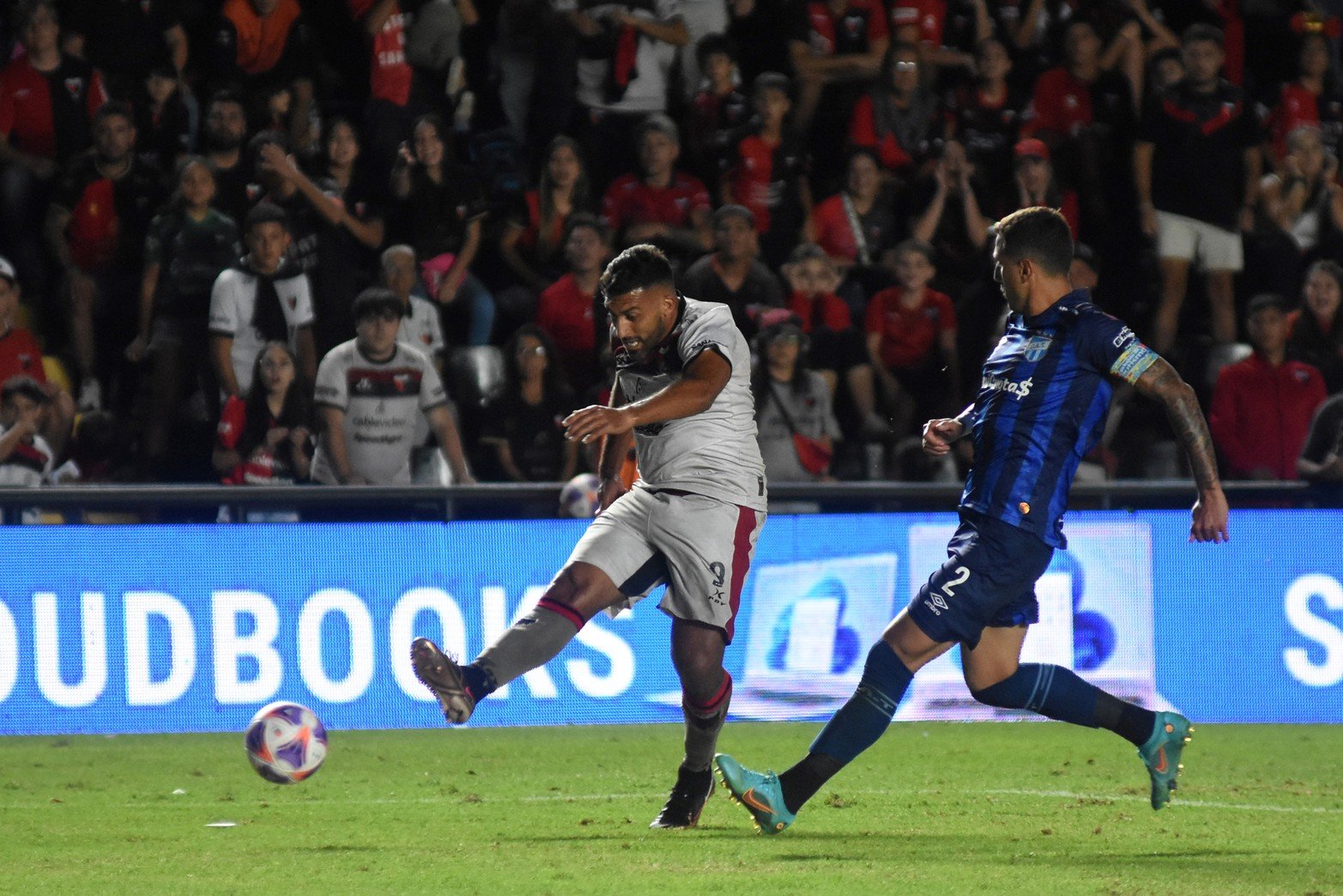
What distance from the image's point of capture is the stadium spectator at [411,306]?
39.8 feet

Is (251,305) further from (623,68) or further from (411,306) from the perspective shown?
(623,68)

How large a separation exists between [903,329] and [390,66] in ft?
13.5

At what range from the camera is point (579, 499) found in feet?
34.2

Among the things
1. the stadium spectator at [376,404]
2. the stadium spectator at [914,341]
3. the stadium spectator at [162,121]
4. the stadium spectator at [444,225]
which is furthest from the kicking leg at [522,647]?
the stadium spectator at [162,121]

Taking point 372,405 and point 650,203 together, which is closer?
point 372,405

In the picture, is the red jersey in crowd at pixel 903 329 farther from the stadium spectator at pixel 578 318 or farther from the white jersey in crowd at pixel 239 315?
the white jersey in crowd at pixel 239 315

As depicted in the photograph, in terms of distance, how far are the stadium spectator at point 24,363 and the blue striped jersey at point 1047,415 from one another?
678 centimetres

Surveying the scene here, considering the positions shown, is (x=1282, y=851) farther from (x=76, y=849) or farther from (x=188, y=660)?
(x=188, y=660)

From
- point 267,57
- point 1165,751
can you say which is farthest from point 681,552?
point 267,57

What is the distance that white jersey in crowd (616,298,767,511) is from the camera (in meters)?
6.73

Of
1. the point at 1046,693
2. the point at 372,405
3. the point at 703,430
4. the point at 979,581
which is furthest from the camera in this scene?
the point at 372,405

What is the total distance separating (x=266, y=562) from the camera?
401 inches

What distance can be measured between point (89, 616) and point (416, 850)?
429 centimetres

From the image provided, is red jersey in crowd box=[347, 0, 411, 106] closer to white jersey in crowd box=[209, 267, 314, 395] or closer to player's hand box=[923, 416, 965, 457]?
white jersey in crowd box=[209, 267, 314, 395]
